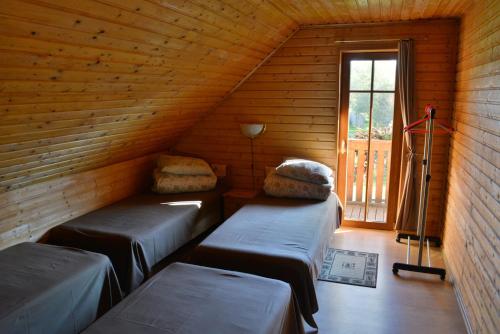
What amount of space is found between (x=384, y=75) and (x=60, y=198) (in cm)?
319

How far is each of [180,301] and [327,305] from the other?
124 cm

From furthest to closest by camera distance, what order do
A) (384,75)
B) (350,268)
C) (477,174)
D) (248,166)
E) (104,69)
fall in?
(248,166), (384,75), (350,268), (477,174), (104,69)

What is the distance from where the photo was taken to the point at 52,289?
7.24 ft

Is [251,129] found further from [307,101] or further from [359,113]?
[359,113]

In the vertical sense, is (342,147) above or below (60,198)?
above

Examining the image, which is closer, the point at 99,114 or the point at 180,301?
the point at 180,301

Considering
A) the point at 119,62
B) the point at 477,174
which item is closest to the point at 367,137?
the point at 477,174

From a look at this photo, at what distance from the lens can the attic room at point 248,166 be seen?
2.07 m

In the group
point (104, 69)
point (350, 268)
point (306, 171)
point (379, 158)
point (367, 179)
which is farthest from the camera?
point (379, 158)

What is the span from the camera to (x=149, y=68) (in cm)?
265

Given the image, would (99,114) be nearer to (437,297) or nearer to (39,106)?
(39,106)

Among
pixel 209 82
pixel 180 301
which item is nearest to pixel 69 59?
pixel 180 301

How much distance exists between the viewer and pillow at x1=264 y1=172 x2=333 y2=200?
12.2 ft

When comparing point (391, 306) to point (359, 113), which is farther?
point (359, 113)
